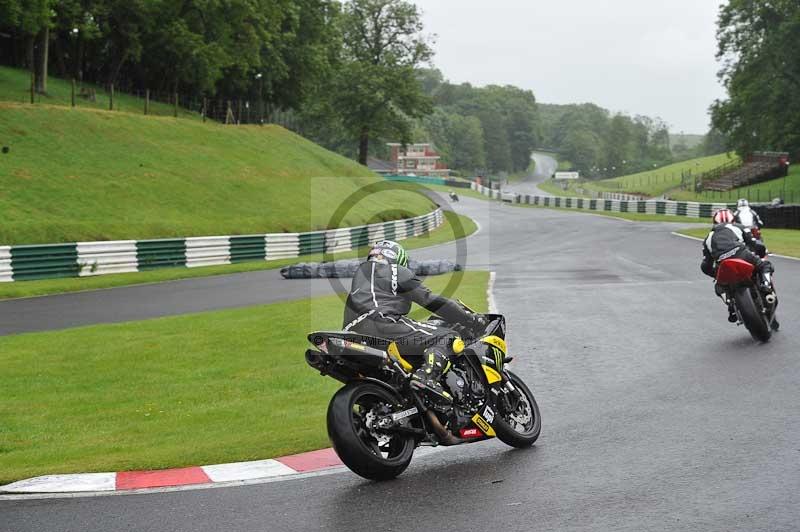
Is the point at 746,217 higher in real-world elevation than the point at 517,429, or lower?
higher

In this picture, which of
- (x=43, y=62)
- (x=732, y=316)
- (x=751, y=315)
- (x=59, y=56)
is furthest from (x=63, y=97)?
(x=751, y=315)

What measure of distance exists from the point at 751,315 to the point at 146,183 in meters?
32.2

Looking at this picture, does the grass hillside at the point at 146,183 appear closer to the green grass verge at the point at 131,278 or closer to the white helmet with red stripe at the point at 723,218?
the green grass verge at the point at 131,278

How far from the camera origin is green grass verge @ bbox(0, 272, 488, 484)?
25.5 ft

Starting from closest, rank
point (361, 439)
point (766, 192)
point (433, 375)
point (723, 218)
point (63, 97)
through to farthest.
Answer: point (361, 439) < point (433, 375) < point (723, 218) < point (63, 97) < point (766, 192)

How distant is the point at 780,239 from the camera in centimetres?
3334

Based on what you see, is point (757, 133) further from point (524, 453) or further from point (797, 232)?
point (524, 453)

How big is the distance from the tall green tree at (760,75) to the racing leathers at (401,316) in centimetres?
6275

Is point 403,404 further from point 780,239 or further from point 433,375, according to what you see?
point 780,239

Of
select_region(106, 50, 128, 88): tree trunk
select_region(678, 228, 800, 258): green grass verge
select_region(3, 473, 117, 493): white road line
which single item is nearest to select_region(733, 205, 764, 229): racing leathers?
select_region(3, 473, 117, 493): white road line

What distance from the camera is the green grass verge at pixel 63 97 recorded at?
155ft

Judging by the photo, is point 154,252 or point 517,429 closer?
point 517,429

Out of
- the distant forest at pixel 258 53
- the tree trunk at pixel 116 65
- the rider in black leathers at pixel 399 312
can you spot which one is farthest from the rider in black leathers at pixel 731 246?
the tree trunk at pixel 116 65

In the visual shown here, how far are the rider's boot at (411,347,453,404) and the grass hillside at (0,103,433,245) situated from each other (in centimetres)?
2415
